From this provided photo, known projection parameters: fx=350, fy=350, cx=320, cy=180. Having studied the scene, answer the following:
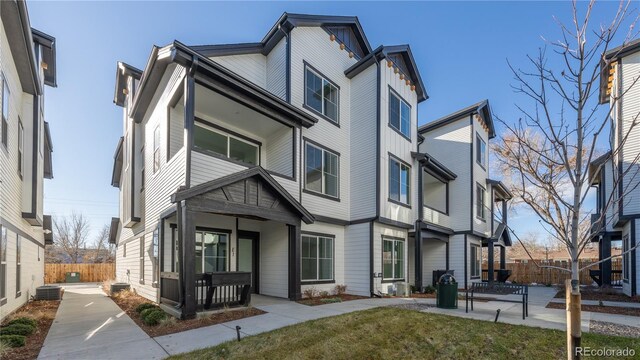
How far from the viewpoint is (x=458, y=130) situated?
19.8 metres

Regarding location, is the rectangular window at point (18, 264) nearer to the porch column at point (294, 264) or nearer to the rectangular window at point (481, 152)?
the porch column at point (294, 264)

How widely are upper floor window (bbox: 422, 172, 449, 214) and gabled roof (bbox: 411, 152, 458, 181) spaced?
1.66 feet

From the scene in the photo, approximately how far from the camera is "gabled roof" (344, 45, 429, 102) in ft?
47.1

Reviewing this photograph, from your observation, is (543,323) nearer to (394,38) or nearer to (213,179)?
(213,179)

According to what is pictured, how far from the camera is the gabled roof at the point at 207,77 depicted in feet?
28.9

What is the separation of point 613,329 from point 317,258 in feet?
27.5

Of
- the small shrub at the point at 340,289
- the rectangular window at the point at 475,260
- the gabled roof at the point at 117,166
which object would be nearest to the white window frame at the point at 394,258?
the small shrub at the point at 340,289

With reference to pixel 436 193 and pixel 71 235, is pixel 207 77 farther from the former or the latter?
pixel 71 235

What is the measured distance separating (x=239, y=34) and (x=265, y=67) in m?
2.97

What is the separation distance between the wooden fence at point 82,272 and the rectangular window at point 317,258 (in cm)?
2026

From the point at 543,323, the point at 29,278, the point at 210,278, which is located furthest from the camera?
the point at 29,278

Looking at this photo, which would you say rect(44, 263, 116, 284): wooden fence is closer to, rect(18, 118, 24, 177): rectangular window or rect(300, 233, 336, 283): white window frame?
rect(18, 118, 24, 177): rectangular window

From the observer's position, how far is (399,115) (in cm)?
1583

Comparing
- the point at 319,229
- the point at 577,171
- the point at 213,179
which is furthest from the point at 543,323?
the point at 213,179
